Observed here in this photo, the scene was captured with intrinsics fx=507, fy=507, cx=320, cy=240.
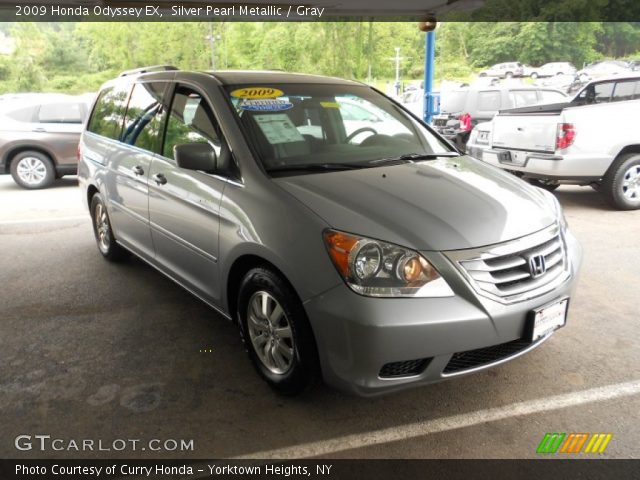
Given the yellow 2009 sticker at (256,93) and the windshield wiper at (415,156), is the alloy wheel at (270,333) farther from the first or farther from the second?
the yellow 2009 sticker at (256,93)

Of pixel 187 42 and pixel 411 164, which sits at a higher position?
pixel 187 42

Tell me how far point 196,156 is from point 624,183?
5822mm

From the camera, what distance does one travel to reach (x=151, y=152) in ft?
11.6

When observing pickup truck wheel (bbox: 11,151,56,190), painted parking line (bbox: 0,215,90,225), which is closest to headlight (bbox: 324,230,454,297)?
painted parking line (bbox: 0,215,90,225)

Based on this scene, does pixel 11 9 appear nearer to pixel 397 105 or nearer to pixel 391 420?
pixel 397 105

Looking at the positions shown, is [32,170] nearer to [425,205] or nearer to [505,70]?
[425,205]

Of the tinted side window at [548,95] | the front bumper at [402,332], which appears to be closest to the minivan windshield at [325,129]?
the front bumper at [402,332]

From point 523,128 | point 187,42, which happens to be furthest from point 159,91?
point 187,42

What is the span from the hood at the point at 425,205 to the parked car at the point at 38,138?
7984 mm

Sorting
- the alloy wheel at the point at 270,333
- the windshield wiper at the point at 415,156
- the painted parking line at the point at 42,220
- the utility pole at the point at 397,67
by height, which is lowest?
the painted parking line at the point at 42,220

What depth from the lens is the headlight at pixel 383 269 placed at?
2.13m

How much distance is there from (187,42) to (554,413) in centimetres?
2732

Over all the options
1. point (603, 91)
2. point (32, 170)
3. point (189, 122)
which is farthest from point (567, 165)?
point (32, 170)

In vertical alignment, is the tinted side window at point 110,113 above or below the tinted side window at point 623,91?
below
